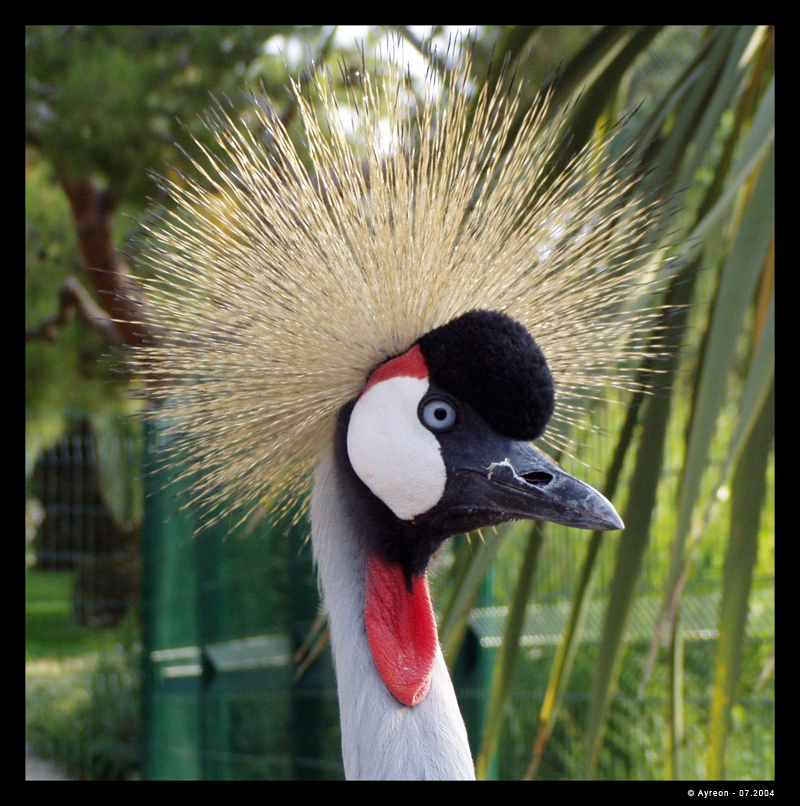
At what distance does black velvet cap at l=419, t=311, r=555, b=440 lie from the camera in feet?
3.06

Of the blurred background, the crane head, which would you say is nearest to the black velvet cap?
the crane head

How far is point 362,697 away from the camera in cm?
98

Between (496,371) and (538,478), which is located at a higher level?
(496,371)

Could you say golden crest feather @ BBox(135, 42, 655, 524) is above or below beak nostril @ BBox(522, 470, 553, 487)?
above

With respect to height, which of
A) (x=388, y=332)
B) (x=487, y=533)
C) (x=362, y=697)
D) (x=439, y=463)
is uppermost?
(x=388, y=332)

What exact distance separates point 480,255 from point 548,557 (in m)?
1.31

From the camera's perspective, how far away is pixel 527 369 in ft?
3.06

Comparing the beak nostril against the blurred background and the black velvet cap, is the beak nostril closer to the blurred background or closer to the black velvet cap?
the black velvet cap

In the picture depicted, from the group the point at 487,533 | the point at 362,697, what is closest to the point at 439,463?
the point at 362,697

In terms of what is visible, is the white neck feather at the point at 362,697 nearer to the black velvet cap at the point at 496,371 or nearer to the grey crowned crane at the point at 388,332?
the grey crowned crane at the point at 388,332

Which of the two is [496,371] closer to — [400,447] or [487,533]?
[400,447]

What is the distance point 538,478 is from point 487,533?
1.37ft
